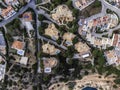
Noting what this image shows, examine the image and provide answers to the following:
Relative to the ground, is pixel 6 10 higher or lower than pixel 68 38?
higher

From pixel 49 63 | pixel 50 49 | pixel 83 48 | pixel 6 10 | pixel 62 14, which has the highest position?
pixel 6 10

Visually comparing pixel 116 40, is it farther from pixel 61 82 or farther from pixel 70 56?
pixel 61 82

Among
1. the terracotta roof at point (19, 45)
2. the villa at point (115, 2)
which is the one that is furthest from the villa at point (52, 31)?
the villa at point (115, 2)

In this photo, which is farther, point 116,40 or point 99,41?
point 99,41

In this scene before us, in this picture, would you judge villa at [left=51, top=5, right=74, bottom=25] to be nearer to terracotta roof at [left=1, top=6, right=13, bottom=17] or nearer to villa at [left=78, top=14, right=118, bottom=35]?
villa at [left=78, top=14, right=118, bottom=35]

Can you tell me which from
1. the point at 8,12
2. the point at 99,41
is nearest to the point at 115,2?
the point at 99,41

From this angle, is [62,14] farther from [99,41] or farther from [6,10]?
[6,10]
